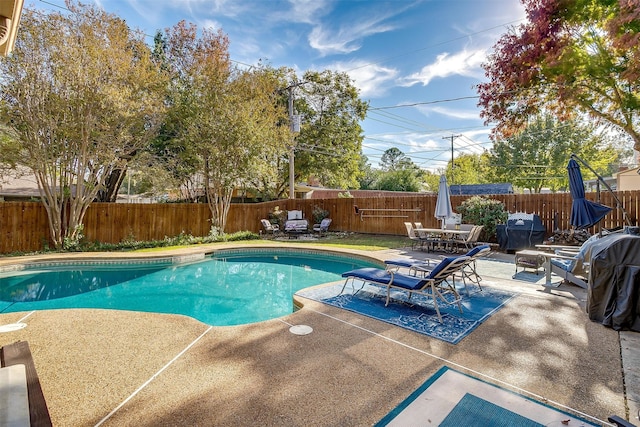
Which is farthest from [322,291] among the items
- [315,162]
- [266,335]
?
[315,162]

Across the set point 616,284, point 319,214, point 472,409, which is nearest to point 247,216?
point 319,214

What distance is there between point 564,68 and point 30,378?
8.71 m

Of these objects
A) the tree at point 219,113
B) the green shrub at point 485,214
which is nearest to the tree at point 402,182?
the tree at point 219,113

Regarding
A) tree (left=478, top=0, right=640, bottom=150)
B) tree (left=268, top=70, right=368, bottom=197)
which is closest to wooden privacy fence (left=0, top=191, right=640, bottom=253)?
tree (left=478, top=0, right=640, bottom=150)

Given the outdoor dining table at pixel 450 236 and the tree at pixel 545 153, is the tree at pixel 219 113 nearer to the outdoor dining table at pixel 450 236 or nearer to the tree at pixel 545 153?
the outdoor dining table at pixel 450 236

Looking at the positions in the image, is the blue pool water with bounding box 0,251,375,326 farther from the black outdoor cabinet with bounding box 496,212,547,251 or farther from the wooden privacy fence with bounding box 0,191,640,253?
the black outdoor cabinet with bounding box 496,212,547,251

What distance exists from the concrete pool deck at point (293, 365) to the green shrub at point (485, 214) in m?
6.06

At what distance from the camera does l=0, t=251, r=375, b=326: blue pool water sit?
17.9 ft

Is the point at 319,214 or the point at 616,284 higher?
the point at 319,214

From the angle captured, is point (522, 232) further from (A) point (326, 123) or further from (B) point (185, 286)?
(A) point (326, 123)

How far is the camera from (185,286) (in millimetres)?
6859

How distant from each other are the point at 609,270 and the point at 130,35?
1315cm

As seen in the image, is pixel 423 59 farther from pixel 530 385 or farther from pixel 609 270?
pixel 530 385

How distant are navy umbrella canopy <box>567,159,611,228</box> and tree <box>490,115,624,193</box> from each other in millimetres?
17086
